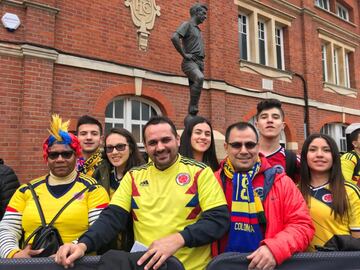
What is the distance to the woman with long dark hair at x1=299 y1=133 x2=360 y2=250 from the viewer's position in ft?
6.42

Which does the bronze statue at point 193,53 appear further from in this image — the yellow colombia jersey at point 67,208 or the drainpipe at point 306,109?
the drainpipe at point 306,109

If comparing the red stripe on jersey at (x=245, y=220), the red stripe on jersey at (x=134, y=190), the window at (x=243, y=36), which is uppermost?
the window at (x=243, y=36)

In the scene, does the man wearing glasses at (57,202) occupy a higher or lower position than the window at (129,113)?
lower

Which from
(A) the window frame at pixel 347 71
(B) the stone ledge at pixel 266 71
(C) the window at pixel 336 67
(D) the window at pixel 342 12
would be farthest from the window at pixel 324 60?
(B) the stone ledge at pixel 266 71

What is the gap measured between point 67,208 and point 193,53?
143 inches

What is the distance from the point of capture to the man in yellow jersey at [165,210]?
1.65m

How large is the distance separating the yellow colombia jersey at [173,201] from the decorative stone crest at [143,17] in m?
6.87

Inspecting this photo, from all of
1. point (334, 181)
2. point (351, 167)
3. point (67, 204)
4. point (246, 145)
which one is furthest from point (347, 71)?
point (67, 204)

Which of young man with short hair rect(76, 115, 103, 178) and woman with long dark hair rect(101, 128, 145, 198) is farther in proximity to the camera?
young man with short hair rect(76, 115, 103, 178)

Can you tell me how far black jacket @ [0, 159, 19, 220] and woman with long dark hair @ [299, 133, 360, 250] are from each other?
2324 mm

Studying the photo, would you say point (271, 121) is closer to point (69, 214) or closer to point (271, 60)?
point (69, 214)

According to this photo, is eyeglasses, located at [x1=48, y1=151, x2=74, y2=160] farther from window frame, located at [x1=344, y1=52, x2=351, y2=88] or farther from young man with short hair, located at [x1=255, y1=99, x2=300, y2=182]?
window frame, located at [x1=344, y1=52, x2=351, y2=88]

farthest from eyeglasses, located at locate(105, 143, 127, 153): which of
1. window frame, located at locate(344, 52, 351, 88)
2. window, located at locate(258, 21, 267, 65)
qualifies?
window frame, located at locate(344, 52, 351, 88)

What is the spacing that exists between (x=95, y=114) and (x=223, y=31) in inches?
188
